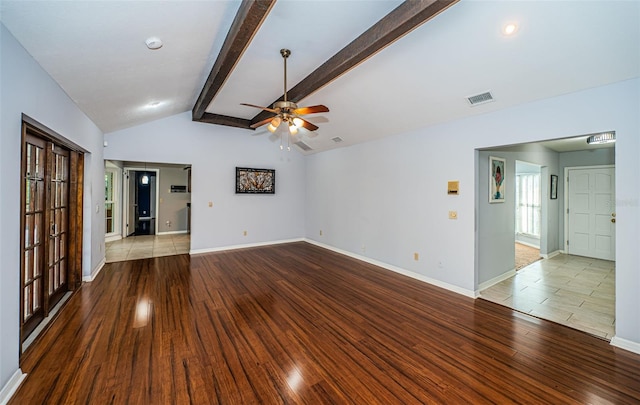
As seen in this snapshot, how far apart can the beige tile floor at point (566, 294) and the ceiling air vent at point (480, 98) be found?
270 centimetres

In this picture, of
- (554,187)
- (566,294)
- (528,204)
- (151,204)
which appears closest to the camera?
(566,294)

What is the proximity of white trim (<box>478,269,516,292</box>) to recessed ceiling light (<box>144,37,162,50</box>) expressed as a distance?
16.6 ft

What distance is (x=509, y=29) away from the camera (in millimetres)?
2301

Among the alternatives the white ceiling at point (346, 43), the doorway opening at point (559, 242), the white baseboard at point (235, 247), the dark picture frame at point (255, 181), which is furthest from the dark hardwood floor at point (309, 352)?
the dark picture frame at point (255, 181)

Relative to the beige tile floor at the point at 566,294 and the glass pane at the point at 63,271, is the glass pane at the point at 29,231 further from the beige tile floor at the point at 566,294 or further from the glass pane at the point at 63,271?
the beige tile floor at the point at 566,294

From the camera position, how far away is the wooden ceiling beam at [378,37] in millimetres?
2055

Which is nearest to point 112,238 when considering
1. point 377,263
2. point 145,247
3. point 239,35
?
point 145,247

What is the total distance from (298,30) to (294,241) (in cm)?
562

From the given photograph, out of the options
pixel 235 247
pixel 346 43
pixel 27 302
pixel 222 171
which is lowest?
pixel 235 247

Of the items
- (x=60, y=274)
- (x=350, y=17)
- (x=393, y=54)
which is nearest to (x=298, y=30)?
(x=350, y=17)

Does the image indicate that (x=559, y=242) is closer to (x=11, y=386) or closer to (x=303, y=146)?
(x=303, y=146)

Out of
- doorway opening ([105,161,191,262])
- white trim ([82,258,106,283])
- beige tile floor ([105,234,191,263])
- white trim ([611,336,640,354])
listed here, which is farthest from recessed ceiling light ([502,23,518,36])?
doorway opening ([105,161,191,262])

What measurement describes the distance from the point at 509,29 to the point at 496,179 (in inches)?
99.0

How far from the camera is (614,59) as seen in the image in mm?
2328
